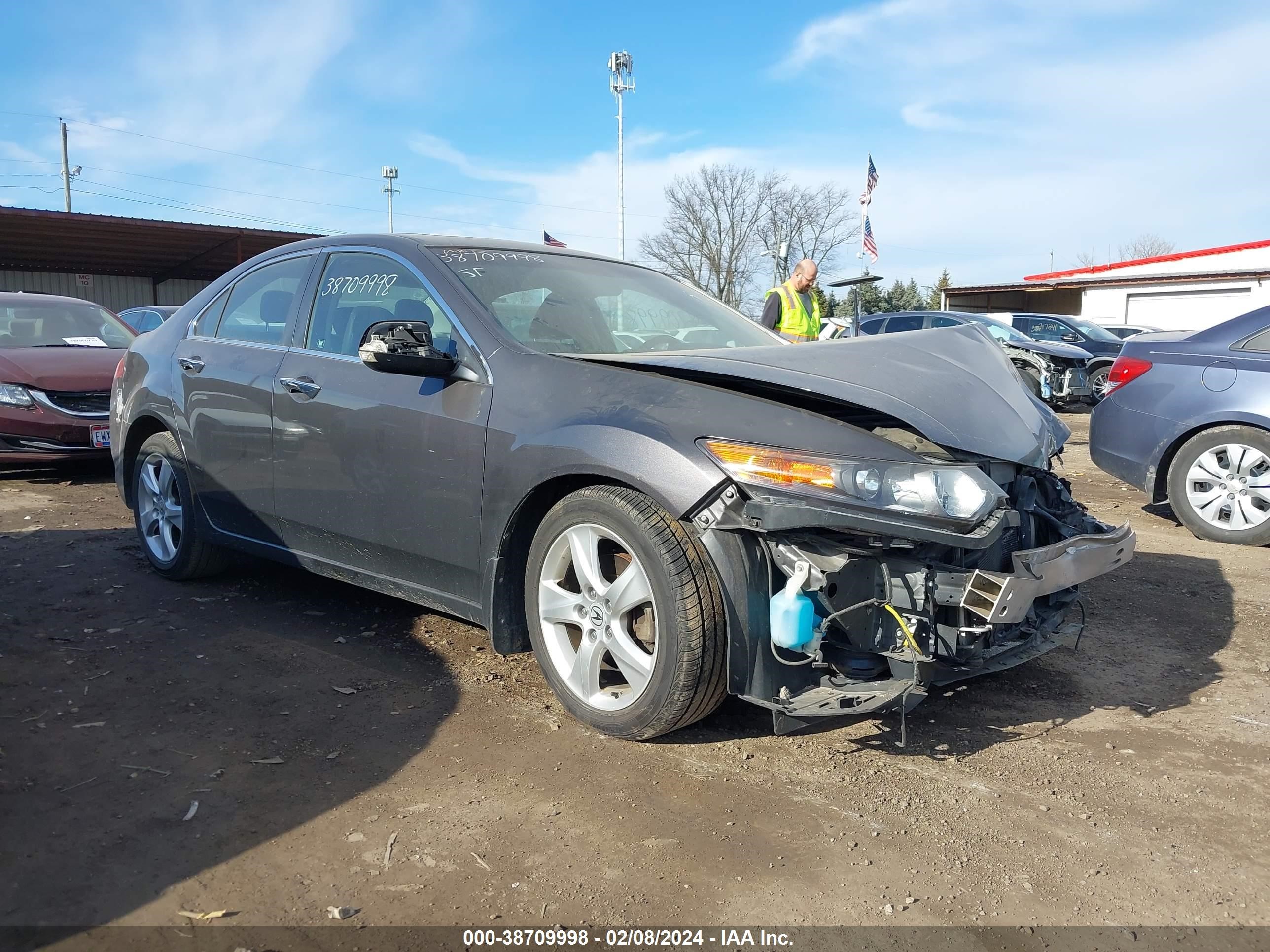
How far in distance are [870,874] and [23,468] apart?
28.5ft

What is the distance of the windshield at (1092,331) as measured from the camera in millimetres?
18156

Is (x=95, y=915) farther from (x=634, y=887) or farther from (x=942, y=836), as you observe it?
(x=942, y=836)

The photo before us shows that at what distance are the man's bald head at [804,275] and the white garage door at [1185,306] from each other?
24447mm

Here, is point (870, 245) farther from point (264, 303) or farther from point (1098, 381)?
point (264, 303)

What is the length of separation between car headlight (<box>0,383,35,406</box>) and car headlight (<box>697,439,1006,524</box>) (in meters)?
6.71

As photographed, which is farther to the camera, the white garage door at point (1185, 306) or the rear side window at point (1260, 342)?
the white garage door at point (1185, 306)

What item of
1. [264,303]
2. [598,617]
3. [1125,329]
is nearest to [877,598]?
[598,617]

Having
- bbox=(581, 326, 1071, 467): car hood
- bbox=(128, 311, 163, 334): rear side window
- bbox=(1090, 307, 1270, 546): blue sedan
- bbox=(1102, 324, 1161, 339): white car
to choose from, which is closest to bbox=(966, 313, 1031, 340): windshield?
bbox=(1102, 324, 1161, 339): white car

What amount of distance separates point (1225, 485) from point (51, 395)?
8.15m

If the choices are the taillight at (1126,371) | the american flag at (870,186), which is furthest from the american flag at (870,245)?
the taillight at (1126,371)

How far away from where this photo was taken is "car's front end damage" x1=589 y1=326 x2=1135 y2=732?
8.82 feet

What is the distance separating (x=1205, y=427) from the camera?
6035 mm

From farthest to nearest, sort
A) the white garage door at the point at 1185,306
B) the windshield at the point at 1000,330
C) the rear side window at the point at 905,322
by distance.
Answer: the white garage door at the point at 1185,306
the rear side window at the point at 905,322
the windshield at the point at 1000,330

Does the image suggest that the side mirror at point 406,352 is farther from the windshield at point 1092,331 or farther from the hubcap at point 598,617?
the windshield at point 1092,331
